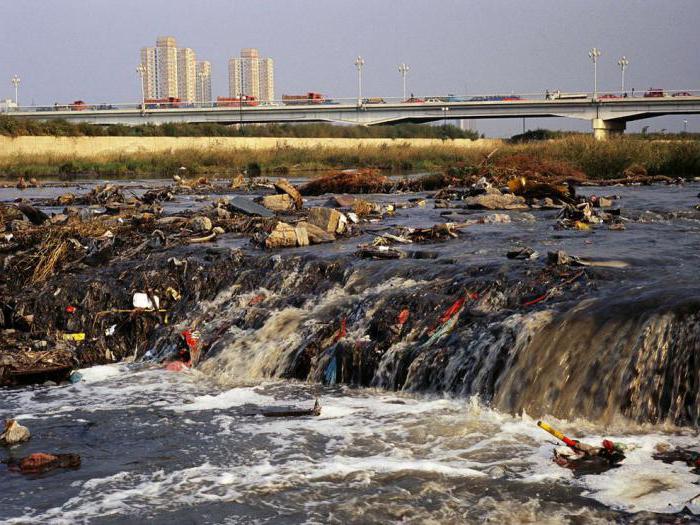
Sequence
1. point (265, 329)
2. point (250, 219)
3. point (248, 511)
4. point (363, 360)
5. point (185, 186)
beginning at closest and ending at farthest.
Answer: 1. point (248, 511)
2. point (363, 360)
3. point (265, 329)
4. point (250, 219)
5. point (185, 186)

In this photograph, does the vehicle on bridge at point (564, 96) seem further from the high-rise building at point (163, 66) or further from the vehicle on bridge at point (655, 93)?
the high-rise building at point (163, 66)

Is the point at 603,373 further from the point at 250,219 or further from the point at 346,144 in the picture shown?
the point at 346,144

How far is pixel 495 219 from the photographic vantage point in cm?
1591

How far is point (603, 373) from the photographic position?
7.39 metres

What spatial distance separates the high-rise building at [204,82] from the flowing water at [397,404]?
546 feet

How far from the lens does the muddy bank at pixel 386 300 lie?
7.59 m

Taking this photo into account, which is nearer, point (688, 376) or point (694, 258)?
point (688, 376)

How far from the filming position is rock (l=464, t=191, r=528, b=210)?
696 inches

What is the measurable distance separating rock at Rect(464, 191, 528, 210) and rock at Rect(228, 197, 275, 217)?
4406 mm

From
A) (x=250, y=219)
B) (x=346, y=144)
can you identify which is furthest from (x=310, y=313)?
(x=346, y=144)

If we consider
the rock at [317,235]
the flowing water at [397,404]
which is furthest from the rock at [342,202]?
the flowing water at [397,404]

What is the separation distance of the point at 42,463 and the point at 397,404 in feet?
10.5

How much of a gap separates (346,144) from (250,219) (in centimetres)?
5108

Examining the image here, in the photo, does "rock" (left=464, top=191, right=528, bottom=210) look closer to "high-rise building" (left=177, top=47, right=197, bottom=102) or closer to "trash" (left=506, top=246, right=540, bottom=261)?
"trash" (left=506, top=246, right=540, bottom=261)
